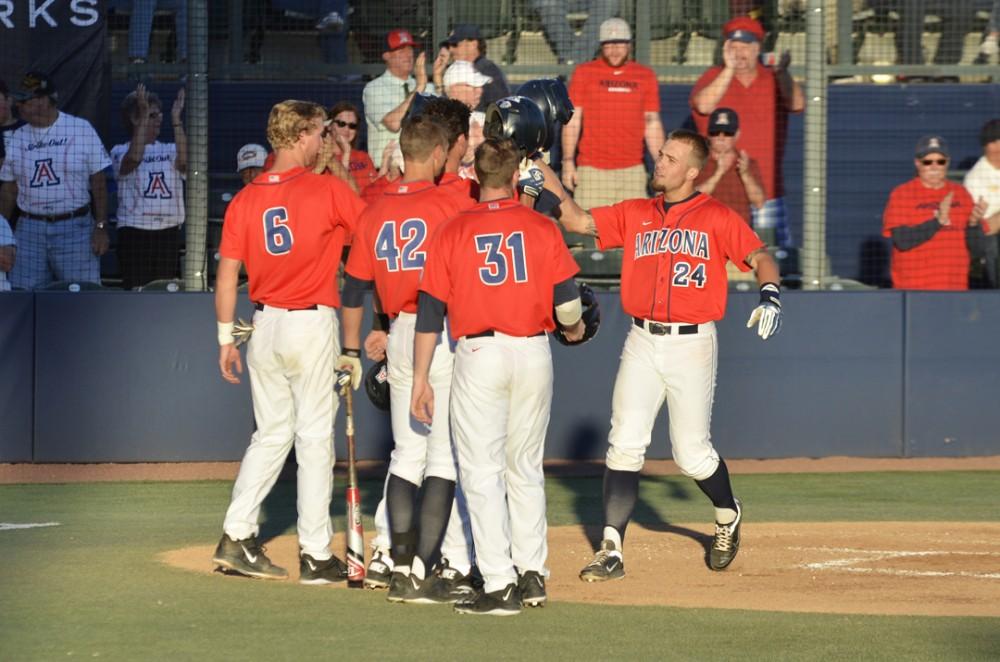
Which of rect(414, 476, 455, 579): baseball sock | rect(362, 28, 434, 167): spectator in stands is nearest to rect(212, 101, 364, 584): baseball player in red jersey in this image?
rect(414, 476, 455, 579): baseball sock

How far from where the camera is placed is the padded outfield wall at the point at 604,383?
11578 millimetres

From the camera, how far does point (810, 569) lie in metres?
7.54

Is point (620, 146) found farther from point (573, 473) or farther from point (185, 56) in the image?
point (185, 56)

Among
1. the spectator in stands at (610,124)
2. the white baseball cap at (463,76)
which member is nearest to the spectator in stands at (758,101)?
the spectator in stands at (610,124)

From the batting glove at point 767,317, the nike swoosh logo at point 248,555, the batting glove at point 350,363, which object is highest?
the batting glove at point 767,317

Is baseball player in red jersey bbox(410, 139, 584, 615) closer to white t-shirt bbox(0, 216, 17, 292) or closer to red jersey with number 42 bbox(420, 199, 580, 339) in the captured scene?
red jersey with number 42 bbox(420, 199, 580, 339)

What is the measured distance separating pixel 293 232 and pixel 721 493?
7.87 ft

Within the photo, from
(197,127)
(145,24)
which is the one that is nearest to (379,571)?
(197,127)

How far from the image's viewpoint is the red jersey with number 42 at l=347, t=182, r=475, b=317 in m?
6.82

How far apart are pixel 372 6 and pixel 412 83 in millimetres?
689

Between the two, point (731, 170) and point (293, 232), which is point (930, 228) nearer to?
point (731, 170)

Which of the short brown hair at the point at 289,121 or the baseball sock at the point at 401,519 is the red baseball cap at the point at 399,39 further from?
the baseball sock at the point at 401,519

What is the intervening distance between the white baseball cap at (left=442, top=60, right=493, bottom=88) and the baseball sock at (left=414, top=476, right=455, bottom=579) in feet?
18.2

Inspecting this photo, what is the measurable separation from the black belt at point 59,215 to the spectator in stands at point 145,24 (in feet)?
3.87
